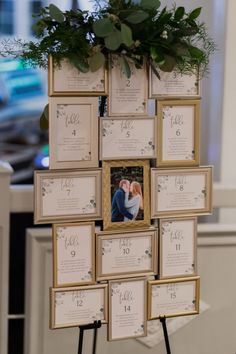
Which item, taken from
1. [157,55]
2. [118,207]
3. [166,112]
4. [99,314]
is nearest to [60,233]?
[118,207]

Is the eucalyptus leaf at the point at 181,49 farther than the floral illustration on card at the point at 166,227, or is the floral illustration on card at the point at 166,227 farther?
the floral illustration on card at the point at 166,227

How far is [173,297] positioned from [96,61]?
83 centimetres

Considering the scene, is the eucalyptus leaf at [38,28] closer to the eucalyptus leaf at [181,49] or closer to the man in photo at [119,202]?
the eucalyptus leaf at [181,49]

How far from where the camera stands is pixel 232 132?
2561mm

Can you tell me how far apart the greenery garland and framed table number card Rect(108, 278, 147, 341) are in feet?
2.25

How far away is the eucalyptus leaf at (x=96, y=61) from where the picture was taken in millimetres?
1731

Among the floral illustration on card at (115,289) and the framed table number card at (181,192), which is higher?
the framed table number card at (181,192)

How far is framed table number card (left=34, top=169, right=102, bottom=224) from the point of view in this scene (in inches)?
70.9

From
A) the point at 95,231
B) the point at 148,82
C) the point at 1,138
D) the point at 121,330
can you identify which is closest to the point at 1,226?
the point at 95,231

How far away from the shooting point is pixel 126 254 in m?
1.90

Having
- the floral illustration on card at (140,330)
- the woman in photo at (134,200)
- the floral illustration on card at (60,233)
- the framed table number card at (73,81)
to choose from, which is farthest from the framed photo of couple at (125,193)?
the floral illustration on card at (140,330)

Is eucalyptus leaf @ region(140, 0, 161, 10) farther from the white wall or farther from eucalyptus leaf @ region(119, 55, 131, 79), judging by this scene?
the white wall

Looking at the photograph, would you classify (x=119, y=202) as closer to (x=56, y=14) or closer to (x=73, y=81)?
(x=73, y=81)

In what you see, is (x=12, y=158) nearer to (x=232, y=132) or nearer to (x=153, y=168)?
(x=232, y=132)
